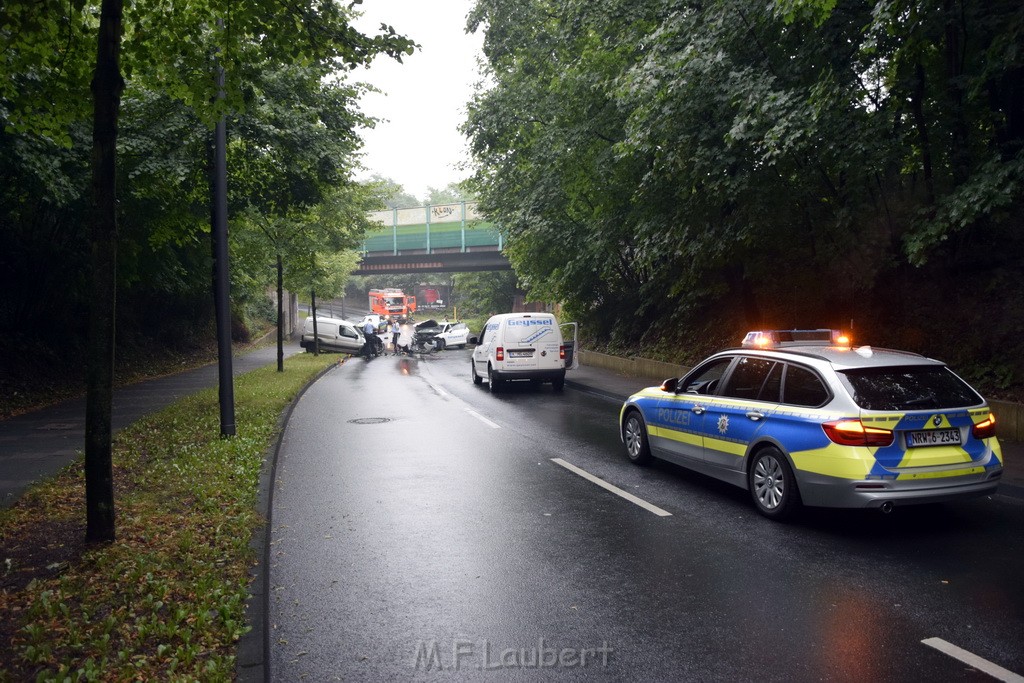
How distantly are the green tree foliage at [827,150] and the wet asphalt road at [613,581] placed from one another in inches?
215

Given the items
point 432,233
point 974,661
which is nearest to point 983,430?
point 974,661

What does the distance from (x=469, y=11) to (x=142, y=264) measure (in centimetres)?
1272

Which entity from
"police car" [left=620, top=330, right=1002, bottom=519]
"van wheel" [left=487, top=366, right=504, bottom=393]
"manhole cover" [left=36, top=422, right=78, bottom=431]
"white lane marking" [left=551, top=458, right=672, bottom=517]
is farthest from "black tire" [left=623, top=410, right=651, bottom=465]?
"manhole cover" [left=36, top=422, right=78, bottom=431]

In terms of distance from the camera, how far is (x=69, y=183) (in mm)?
14195

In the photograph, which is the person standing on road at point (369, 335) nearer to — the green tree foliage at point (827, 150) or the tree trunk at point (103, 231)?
the green tree foliage at point (827, 150)

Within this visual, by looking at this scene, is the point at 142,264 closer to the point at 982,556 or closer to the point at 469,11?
the point at 469,11

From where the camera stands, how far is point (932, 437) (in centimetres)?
638

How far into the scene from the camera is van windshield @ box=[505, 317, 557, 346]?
18.8m

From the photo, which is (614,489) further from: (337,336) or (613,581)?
(337,336)

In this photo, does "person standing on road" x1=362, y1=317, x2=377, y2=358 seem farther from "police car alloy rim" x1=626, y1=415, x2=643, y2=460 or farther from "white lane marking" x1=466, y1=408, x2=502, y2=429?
"police car alloy rim" x1=626, y1=415, x2=643, y2=460

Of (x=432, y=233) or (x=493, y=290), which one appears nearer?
(x=432, y=233)

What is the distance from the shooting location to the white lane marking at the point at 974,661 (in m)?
3.96

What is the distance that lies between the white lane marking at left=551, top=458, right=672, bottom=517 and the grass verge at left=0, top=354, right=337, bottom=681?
3586 mm

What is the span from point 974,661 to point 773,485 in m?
2.94
